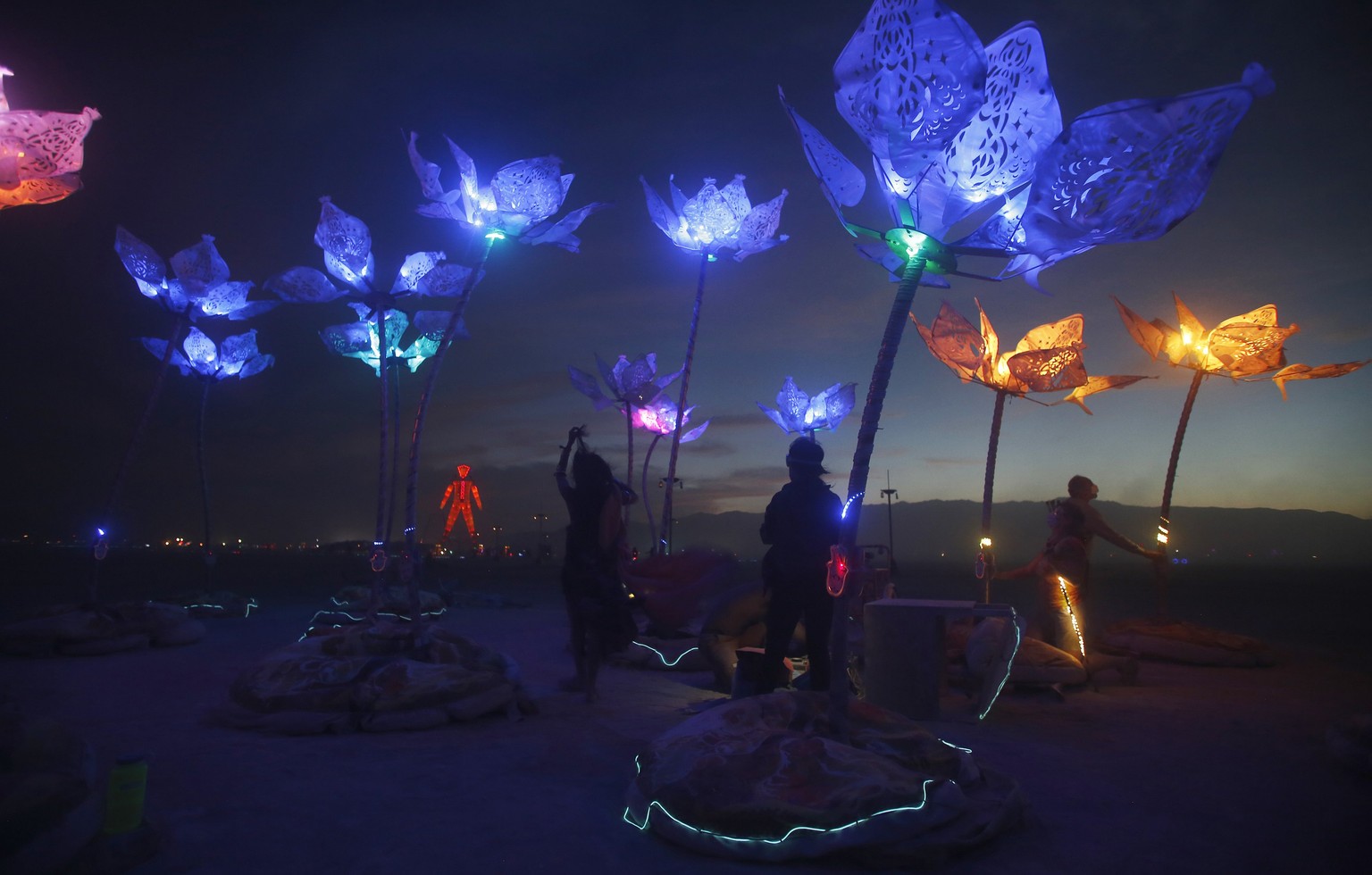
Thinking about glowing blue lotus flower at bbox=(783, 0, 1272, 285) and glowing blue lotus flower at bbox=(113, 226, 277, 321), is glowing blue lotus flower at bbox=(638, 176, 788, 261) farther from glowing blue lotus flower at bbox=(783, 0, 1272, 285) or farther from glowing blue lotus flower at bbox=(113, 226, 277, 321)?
glowing blue lotus flower at bbox=(783, 0, 1272, 285)

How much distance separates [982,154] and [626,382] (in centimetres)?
1057

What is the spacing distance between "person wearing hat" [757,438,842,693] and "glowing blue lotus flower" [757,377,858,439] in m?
8.02

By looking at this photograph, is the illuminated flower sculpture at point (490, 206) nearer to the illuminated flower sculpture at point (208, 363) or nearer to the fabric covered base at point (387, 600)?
the fabric covered base at point (387, 600)

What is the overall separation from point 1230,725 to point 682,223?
8.75 meters

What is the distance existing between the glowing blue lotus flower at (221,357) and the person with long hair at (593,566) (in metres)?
9.06

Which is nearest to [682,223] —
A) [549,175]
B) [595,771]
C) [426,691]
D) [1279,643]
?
[549,175]

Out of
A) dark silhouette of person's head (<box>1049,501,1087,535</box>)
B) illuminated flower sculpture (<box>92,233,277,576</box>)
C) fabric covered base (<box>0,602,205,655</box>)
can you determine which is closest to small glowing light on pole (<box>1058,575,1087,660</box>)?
dark silhouette of person's head (<box>1049,501,1087,535</box>)

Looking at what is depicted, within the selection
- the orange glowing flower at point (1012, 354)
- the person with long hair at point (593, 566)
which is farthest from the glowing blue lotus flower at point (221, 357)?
the orange glowing flower at point (1012, 354)

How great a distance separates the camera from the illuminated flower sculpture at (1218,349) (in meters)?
9.40

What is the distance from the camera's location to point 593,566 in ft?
20.2

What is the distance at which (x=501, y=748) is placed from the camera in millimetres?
4625

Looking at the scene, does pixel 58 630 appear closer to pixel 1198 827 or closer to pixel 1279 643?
pixel 1198 827

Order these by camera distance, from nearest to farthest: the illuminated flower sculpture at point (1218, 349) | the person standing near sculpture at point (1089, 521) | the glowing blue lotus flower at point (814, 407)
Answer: the person standing near sculpture at point (1089, 521) < the illuminated flower sculpture at point (1218, 349) < the glowing blue lotus flower at point (814, 407)

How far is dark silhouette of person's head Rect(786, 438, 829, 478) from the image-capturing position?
4.80 metres
